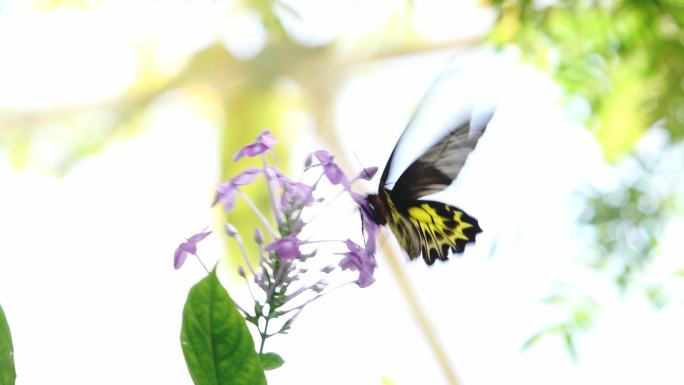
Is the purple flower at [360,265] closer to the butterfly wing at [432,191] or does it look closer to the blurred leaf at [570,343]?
the butterfly wing at [432,191]

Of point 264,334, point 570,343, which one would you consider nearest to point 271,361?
point 264,334

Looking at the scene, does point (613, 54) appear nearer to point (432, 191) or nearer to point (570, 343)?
point (570, 343)

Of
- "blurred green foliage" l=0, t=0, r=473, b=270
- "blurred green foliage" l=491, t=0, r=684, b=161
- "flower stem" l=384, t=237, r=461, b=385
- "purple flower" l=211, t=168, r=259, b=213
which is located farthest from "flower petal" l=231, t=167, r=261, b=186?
"blurred green foliage" l=0, t=0, r=473, b=270

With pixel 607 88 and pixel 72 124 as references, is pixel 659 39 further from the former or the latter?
pixel 72 124

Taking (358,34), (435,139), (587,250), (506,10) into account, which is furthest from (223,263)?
(435,139)

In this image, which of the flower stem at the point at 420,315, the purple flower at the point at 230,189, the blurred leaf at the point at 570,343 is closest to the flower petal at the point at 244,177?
→ the purple flower at the point at 230,189
